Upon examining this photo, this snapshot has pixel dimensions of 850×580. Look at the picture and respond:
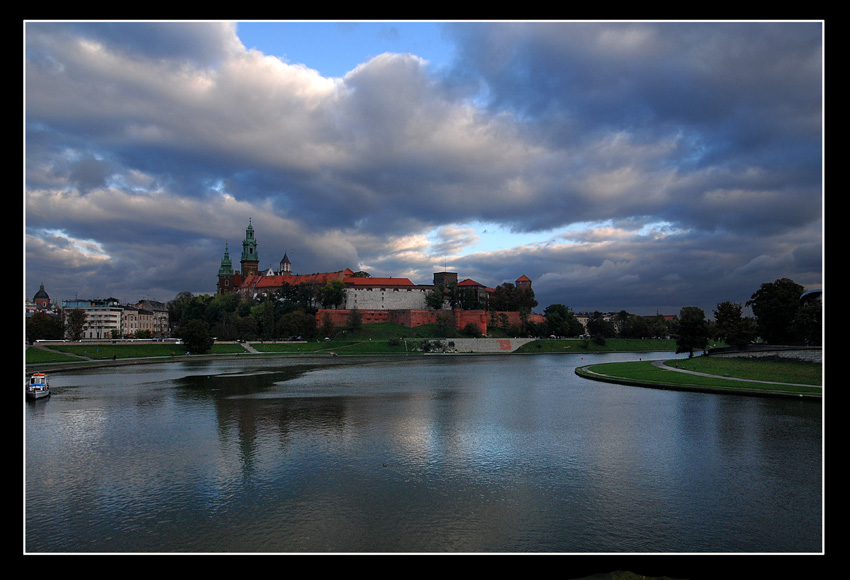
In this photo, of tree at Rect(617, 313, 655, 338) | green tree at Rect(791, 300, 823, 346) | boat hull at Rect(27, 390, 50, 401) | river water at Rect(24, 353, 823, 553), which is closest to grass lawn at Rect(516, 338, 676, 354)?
tree at Rect(617, 313, 655, 338)

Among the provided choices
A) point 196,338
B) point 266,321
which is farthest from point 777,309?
point 266,321

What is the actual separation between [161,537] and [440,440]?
584 centimetres

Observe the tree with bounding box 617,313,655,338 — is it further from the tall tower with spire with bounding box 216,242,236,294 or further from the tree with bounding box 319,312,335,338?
the tall tower with spire with bounding box 216,242,236,294

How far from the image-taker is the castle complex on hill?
6294 cm

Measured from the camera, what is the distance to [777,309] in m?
28.9

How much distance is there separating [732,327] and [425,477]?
2721 cm

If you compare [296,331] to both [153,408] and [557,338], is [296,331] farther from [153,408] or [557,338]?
[153,408]

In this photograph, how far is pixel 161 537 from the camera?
586 centimetres

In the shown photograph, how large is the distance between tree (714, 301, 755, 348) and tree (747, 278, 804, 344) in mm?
1036

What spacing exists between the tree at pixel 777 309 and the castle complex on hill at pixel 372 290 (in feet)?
111

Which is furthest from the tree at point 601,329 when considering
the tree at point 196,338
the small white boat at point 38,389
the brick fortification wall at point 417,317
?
the small white boat at point 38,389

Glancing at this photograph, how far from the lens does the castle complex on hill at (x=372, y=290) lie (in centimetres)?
6294

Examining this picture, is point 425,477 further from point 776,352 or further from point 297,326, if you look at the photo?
point 297,326

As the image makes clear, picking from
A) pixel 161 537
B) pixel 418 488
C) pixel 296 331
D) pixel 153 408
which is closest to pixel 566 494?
pixel 418 488
